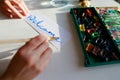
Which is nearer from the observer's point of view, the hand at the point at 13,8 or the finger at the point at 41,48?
the finger at the point at 41,48

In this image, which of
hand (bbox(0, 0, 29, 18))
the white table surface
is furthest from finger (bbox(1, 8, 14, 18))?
the white table surface

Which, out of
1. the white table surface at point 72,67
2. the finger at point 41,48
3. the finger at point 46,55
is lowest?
the white table surface at point 72,67

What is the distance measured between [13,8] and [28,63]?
263 millimetres

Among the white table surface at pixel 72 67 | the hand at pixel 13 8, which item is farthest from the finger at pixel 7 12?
the white table surface at pixel 72 67

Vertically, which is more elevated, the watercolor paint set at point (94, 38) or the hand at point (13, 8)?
the hand at point (13, 8)

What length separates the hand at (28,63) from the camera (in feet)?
1.59

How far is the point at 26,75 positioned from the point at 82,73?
0.47 feet

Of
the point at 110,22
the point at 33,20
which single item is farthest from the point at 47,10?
the point at 110,22

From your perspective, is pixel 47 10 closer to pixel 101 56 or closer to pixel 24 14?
pixel 24 14

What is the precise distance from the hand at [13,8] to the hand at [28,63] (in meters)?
0.19

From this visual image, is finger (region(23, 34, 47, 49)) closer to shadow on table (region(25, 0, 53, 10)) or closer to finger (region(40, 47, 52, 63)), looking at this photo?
finger (region(40, 47, 52, 63))

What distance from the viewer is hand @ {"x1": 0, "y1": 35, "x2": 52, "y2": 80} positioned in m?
0.48

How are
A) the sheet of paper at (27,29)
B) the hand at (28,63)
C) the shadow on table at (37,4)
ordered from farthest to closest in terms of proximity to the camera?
1. the shadow on table at (37,4)
2. the sheet of paper at (27,29)
3. the hand at (28,63)

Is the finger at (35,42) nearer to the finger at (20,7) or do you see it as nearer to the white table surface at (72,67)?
the white table surface at (72,67)
